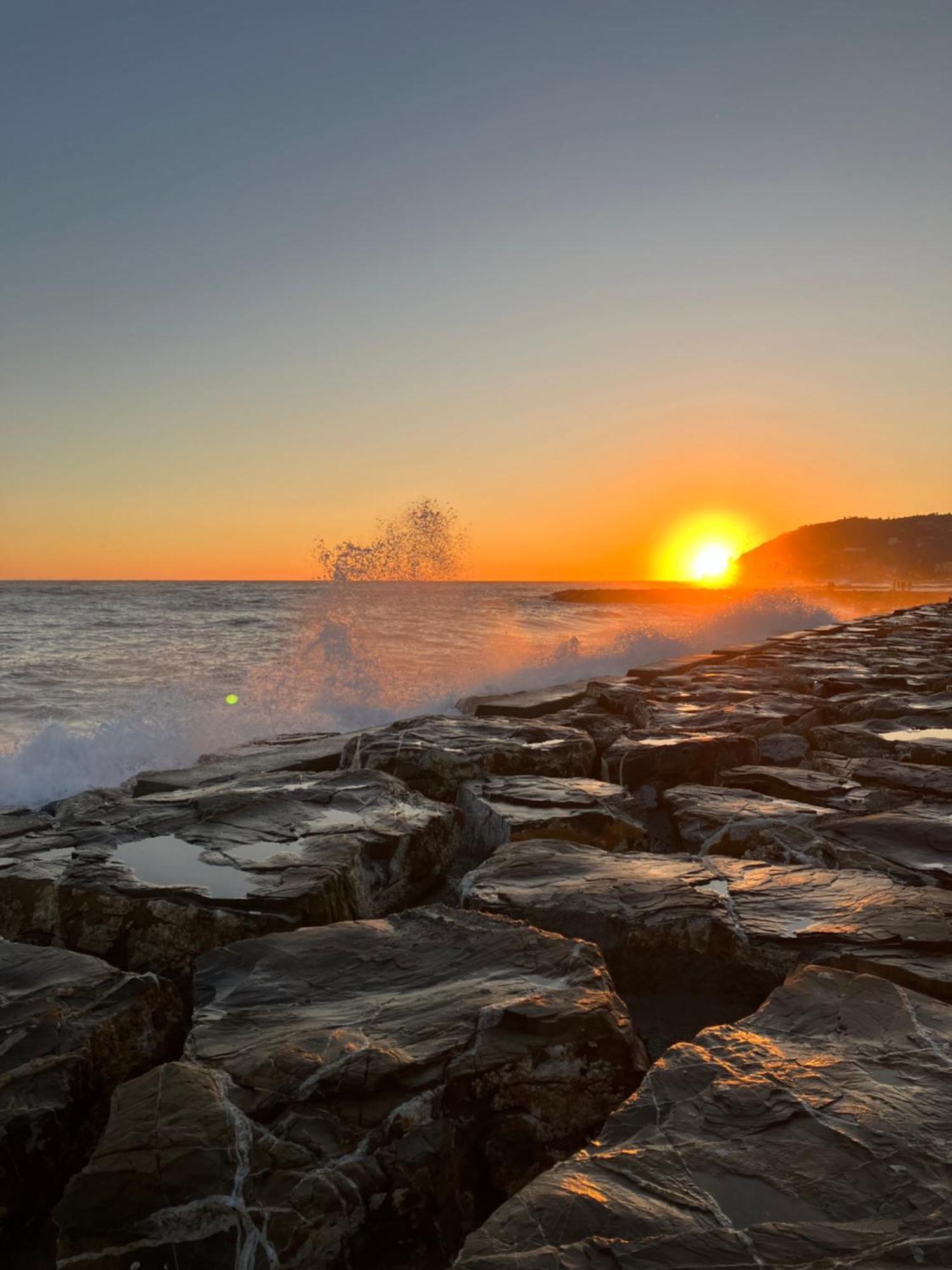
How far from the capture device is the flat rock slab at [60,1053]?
1.43 m

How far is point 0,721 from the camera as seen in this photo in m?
8.35

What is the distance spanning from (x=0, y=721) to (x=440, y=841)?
729 centimetres

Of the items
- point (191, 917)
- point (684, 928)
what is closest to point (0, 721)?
point (191, 917)

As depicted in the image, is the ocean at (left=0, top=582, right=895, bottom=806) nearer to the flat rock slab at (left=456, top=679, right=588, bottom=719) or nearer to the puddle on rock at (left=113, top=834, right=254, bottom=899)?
the flat rock slab at (left=456, top=679, right=588, bottom=719)

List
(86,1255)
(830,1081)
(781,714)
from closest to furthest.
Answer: (86,1255)
(830,1081)
(781,714)

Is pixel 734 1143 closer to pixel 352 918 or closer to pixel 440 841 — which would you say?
pixel 352 918

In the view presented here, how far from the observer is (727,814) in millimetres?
2930

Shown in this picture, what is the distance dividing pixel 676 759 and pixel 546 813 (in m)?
1.04

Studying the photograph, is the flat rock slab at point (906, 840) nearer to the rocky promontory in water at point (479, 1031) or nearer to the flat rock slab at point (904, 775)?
the rocky promontory in water at point (479, 1031)

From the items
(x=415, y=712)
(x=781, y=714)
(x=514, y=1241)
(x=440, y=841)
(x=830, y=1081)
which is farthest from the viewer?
(x=415, y=712)

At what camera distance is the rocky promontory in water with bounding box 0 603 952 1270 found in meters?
1.17

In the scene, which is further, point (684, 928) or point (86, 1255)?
point (684, 928)

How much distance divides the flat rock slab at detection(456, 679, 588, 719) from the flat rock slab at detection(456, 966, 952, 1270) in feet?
11.7

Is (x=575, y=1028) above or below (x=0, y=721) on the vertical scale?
above
